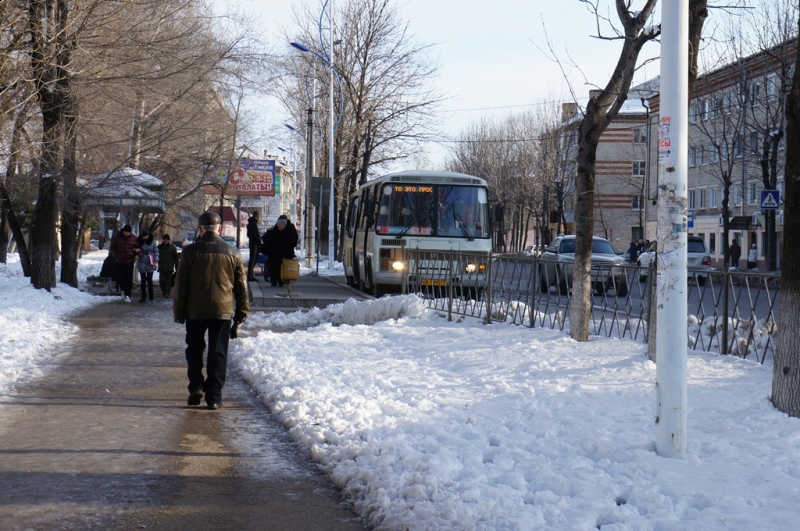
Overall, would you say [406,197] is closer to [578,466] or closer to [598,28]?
[598,28]

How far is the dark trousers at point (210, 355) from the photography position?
355 inches

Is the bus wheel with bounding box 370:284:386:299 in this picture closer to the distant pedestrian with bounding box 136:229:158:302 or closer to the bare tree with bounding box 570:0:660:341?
the distant pedestrian with bounding box 136:229:158:302

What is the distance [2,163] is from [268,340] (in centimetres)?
931

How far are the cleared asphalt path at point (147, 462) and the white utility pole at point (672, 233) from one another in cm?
215

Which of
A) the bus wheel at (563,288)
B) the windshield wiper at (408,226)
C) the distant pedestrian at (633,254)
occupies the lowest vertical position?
the distant pedestrian at (633,254)

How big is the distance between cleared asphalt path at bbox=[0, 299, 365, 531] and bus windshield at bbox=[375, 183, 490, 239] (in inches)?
534

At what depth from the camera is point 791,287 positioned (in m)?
7.53

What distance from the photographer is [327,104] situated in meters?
47.2

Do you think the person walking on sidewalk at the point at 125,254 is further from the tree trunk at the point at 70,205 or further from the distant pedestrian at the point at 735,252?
the distant pedestrian at the point at 735,252

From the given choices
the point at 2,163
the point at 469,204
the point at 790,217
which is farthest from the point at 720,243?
the point at 790,217

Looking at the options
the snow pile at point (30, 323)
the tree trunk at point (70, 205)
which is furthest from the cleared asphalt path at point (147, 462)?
the tree trunk at point (70, 205)

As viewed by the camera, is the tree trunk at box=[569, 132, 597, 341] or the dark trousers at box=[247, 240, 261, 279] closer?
the tree trunk at box=[569, 132, 597, 341]

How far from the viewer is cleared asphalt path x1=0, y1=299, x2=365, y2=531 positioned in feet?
17.7

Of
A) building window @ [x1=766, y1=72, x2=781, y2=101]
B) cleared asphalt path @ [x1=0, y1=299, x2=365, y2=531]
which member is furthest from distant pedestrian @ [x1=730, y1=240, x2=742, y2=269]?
cleared asphalt path @ [x1=0, y1=299, x2=365, y2=531]
